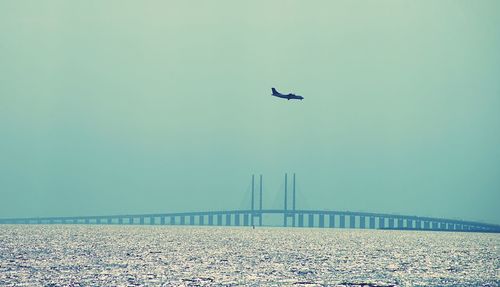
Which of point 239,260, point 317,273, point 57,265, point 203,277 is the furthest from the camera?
point 239,260

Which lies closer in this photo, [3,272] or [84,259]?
[3,272]

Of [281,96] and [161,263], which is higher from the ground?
[281,96]

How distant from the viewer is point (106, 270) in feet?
219

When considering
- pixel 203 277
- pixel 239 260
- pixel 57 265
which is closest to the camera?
pixel 203 277

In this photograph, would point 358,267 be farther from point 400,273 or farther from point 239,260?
point 239,260

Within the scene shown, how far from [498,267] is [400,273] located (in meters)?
17.3

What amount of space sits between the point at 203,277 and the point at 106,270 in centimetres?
1006

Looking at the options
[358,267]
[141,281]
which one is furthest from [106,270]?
[358,267]

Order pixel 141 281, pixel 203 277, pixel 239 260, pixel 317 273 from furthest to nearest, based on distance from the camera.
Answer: pixel 239 260
pixel 317 273
pixel 203 277
pixel 141 281

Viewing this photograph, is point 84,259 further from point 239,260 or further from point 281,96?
point 281,96

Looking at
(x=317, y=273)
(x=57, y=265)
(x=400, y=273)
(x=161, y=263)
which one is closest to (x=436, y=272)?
(x=400, y=273)

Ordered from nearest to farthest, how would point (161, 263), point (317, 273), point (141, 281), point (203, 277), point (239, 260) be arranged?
point (141, 281), point (203, 277), point (317, 273), point (161, 263), point (239, 260)

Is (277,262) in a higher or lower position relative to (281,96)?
lower

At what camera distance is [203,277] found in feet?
199
